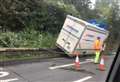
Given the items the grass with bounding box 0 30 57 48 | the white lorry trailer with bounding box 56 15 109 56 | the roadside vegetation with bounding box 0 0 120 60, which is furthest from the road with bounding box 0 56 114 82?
the roadside vegetation with bounding box 0 0 120 60

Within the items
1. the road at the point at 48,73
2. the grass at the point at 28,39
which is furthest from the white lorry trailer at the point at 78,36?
the road at the point at 48,73

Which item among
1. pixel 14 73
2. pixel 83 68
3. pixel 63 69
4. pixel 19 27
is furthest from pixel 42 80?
pixel 19 27

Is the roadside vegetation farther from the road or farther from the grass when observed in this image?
the road

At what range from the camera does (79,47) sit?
17.0 meters

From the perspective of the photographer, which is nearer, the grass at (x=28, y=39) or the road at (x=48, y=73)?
the road at (x=48, y=73)

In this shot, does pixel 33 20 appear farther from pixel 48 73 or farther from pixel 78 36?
pixel 48 73

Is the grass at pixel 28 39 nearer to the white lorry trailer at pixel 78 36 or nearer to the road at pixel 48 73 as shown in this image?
the white lorry trailer at pixel 78 36

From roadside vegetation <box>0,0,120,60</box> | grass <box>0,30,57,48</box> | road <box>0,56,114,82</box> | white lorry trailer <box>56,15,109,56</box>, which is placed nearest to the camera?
road <box>0,56,114,82</box>

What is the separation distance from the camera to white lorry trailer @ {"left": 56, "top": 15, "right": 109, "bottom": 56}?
1653 centimetres

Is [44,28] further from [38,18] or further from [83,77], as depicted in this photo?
[83,77]

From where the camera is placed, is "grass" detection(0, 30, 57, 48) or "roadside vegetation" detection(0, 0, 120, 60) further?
"roadside vegetation" detection(0, 0, 120, 60)

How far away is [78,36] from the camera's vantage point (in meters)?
16.5

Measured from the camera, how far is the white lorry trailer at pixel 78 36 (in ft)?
54.2

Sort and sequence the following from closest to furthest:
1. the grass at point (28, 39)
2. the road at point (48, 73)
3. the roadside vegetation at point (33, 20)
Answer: the road at point (48, 73)
the grass at point (28, 39)
the roadside vegetation at point (33, 20)
